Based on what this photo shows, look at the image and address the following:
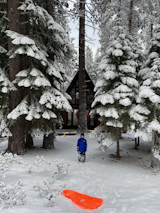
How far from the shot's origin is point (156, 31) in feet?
29.9

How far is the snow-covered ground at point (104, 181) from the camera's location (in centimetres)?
402

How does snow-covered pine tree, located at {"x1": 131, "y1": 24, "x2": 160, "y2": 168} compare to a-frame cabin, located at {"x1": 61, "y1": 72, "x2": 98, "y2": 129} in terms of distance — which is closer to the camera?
snow-covered pine tree, located at {"x1": 131, "y1": 24, "x2": 160, "y2": 168}

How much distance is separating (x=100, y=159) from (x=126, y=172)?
83.0 inches

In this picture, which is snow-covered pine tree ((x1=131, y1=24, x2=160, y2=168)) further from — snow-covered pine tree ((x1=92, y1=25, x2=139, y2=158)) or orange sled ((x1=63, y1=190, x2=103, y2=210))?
orange sled ((x1=63, y1=190, x2=103, y2=210))

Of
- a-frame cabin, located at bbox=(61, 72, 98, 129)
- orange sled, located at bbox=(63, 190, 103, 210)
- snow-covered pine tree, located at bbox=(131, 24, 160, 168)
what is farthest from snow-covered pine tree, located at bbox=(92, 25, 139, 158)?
a-frame cabin, located at bbox=(61, 72, 98, 129)

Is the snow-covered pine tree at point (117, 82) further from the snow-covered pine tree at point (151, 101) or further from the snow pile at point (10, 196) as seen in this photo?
the snow pile at point (10, 196)

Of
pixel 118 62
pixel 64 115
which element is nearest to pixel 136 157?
pixel 118 62

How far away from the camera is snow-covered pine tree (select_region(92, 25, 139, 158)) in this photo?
832cm

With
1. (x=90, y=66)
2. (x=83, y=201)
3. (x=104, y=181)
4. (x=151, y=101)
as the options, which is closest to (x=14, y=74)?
(x=104, y=181)

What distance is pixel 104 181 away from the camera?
6309 mm

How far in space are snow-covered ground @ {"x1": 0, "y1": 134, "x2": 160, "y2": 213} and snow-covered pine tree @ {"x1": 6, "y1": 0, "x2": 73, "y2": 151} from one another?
2.34 metres

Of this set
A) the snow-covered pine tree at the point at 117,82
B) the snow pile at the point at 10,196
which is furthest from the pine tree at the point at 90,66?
the snow pile at the point at 10,196

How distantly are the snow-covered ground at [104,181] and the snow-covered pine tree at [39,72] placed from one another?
2344 millimetres

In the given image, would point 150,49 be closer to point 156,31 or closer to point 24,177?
point 156,31
